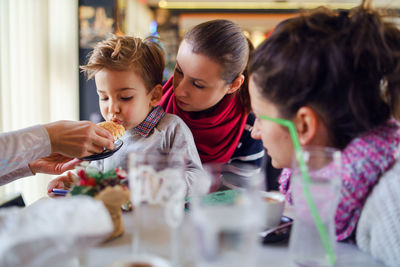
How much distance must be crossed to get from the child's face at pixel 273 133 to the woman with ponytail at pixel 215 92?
0.44m

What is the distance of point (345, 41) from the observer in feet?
2.47

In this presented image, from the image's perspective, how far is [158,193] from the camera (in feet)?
2.00

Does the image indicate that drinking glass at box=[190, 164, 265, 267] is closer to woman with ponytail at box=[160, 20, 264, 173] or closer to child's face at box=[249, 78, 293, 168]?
child's face at box=[249, 78, 293, 168]

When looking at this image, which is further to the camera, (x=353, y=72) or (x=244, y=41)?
(x=244, y=41)

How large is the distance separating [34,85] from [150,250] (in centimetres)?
221

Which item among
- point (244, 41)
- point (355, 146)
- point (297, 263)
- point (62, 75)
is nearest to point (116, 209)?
point (297, 263)

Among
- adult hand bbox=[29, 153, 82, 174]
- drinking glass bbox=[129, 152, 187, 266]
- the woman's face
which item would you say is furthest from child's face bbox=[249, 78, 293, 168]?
adult hand bbox=[29, 153, 82, 174]

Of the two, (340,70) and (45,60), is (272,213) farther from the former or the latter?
(45,60)

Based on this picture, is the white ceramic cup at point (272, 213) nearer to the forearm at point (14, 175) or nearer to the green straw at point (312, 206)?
the green straw at point (312, 206)

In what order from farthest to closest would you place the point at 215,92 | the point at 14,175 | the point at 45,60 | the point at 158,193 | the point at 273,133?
the point at 45,60, the point at 215,92, the point at 14,175, the point at 273,133, the point at 158,193

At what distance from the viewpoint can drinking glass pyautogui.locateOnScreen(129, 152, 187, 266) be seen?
0.61m

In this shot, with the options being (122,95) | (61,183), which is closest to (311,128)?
(122,95)

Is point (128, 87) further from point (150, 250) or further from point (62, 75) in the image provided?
point (62, 75)

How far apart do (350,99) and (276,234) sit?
0.33 m
